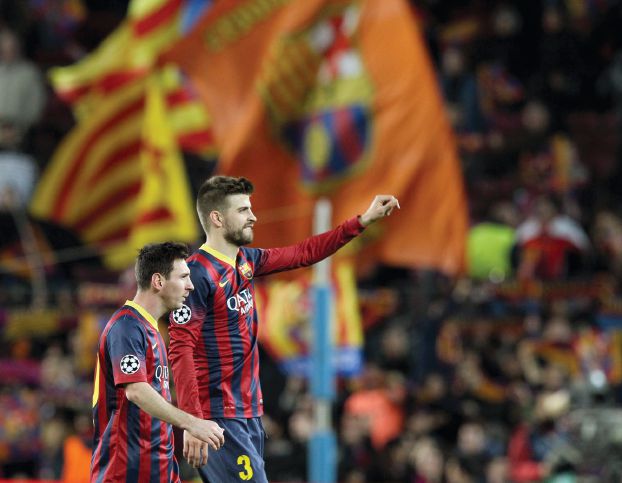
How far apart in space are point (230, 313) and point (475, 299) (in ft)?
29.6

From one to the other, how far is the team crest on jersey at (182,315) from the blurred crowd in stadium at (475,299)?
173 inches

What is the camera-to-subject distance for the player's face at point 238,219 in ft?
26.1

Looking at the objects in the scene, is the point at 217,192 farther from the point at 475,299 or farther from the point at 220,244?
the point at 475,299

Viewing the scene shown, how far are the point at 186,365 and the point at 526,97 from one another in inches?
519

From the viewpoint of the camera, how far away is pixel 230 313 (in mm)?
8094

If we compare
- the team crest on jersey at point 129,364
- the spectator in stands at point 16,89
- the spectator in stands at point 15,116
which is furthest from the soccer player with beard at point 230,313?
the spectator in stands at point 16,89

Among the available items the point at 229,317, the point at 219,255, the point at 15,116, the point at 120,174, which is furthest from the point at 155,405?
the point at 15,116

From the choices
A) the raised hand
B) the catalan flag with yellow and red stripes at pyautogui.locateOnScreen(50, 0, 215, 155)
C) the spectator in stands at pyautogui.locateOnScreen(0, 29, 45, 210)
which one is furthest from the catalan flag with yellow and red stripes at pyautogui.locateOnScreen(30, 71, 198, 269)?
the raised hand

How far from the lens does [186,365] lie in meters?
7.75

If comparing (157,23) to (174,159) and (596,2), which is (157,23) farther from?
(596,2)

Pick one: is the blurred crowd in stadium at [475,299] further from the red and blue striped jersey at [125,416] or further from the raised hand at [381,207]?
the raised hand at [381,207]

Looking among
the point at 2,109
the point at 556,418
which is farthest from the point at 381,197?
the point at 2,109

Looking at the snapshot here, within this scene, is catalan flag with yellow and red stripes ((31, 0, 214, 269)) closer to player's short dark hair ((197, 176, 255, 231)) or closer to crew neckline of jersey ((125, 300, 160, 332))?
player's short dark hair ((197, 176, 255, 231))

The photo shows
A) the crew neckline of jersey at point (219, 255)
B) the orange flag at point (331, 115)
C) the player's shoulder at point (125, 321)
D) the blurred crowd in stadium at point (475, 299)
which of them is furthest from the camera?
the orange flag at point (331, 115)
